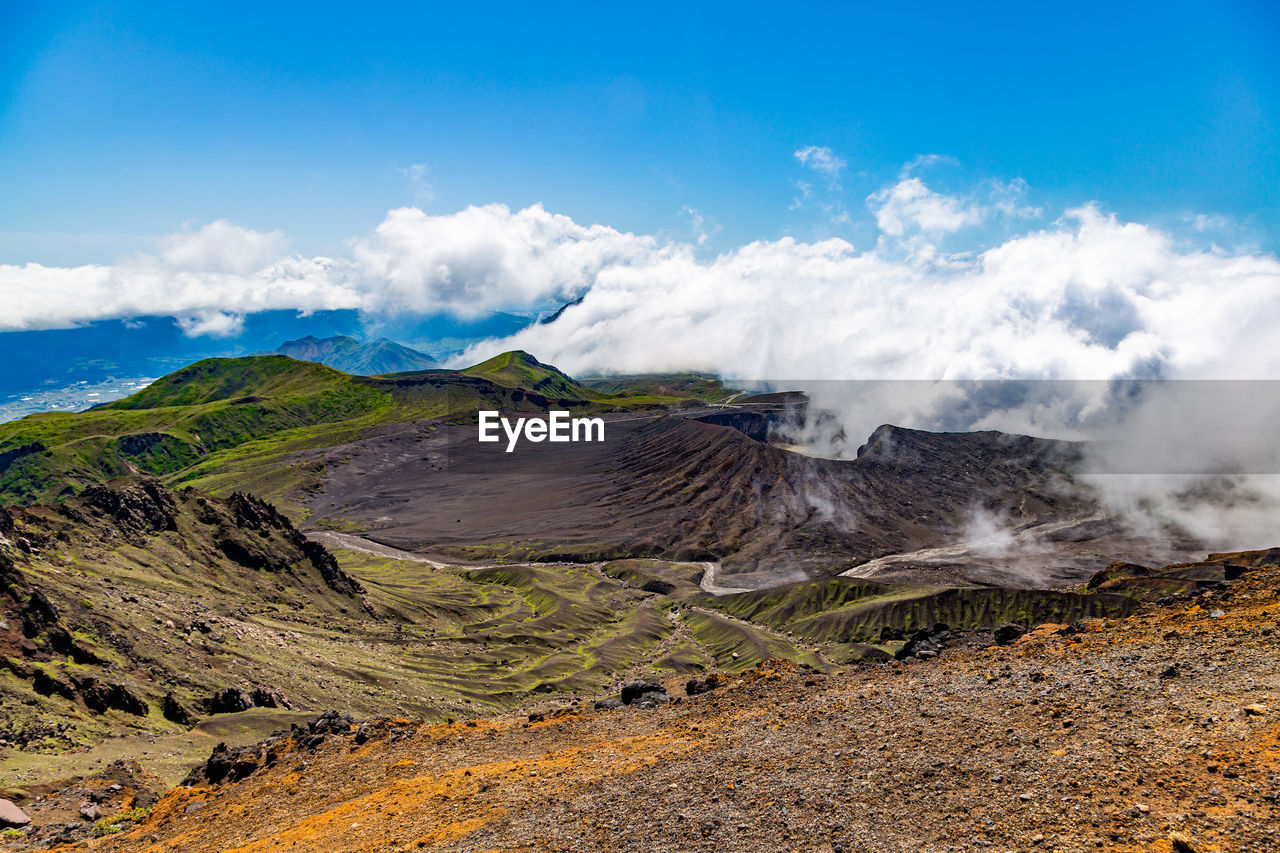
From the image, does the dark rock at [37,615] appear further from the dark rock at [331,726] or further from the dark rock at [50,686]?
Answer: the dark rock at [331,726]

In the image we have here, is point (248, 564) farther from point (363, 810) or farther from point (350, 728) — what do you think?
point (363, 810)

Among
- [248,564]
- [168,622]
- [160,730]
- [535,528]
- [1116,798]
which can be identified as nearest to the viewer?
[1116,798]

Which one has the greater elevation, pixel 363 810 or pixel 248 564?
pixel 363 810

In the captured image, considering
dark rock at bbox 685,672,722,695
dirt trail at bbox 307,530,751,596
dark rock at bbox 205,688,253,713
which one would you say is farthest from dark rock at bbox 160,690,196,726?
dirt trail at bbox 307,530,751,596

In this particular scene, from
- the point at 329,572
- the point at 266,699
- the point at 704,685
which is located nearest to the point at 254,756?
the point at 266,699

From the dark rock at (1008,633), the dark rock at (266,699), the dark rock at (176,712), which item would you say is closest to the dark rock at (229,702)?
the dark rock at (266,699)

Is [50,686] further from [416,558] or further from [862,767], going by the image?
[416,558]

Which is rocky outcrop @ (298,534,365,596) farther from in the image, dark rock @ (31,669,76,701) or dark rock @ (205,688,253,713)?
dark rock @ (31,669,76,701)

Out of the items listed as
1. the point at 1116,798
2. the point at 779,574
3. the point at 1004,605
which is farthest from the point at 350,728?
the point at 779,574
